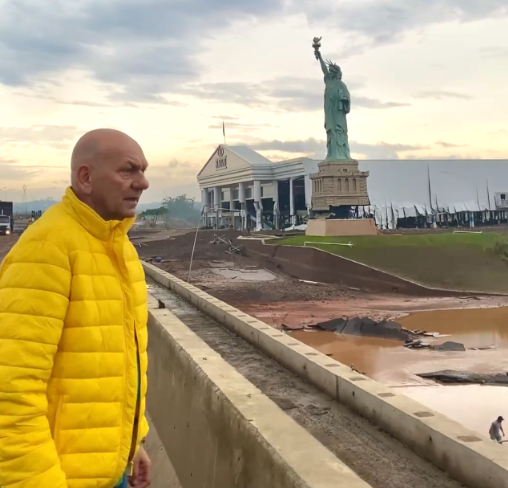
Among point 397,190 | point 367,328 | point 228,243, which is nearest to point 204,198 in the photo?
point 397,190

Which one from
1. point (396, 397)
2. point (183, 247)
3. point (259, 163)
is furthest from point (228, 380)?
point (259, 163)

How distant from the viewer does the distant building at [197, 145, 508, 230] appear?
6341 centimetres

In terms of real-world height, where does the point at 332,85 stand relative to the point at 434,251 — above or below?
above

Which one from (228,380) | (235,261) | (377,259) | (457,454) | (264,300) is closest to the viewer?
(457,454)

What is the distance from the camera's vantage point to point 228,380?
4.39 meters

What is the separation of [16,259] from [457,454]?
2.77 meters

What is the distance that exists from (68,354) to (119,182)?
0.64 meters

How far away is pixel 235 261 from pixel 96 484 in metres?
35.7

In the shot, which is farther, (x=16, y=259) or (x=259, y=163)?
(x=259, y=163)

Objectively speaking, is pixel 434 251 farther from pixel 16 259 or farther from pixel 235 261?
pixel 16 259

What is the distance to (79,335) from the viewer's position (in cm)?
204

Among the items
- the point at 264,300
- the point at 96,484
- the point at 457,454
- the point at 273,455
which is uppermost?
the point at 96,484

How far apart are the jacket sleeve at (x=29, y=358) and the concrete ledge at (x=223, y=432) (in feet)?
4.01

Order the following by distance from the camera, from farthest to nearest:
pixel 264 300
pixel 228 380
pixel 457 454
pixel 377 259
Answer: pixel 377 259, pixel 264 300, pixel 228 380, pixel 457 454
